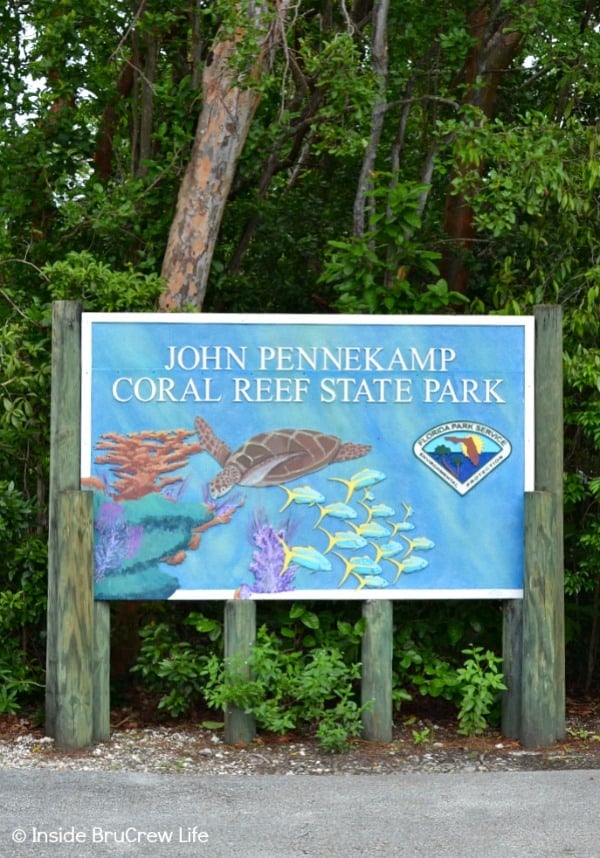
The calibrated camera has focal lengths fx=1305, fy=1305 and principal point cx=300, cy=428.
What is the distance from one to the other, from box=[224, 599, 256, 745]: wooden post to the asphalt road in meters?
0.70

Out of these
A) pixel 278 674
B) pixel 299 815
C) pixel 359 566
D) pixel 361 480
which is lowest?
pixel 299 815

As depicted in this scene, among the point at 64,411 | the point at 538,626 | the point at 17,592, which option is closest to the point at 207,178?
the point at 64,411

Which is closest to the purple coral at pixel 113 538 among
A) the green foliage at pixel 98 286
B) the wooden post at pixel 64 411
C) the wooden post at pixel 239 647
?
the wooden post at pixel 64 411

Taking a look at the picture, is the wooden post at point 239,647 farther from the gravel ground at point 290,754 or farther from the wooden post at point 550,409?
the wooden post at point 550,409

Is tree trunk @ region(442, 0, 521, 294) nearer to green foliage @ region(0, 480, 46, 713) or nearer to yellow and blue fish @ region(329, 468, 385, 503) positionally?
yellow and blue fish @ region(329, 468, 385, 503)

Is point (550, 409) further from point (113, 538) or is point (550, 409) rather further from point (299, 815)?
point (299, 815)

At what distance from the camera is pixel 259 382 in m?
6.99

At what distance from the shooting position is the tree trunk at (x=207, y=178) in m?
7.80

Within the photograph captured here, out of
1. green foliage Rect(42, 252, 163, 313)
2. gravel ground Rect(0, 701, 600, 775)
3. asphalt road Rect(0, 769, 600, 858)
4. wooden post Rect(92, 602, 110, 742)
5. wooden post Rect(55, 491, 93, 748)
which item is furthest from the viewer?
green foliage Rect(42, 252, 163, 313)

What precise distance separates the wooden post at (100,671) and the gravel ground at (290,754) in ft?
0.31

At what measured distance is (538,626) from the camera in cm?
697

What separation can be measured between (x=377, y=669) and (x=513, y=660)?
A: 2.48ft

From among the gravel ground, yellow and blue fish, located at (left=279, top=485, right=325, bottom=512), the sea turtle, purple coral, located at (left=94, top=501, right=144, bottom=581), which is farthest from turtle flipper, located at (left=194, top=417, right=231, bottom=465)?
the gravel ground

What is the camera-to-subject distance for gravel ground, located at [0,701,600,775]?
6.59m
